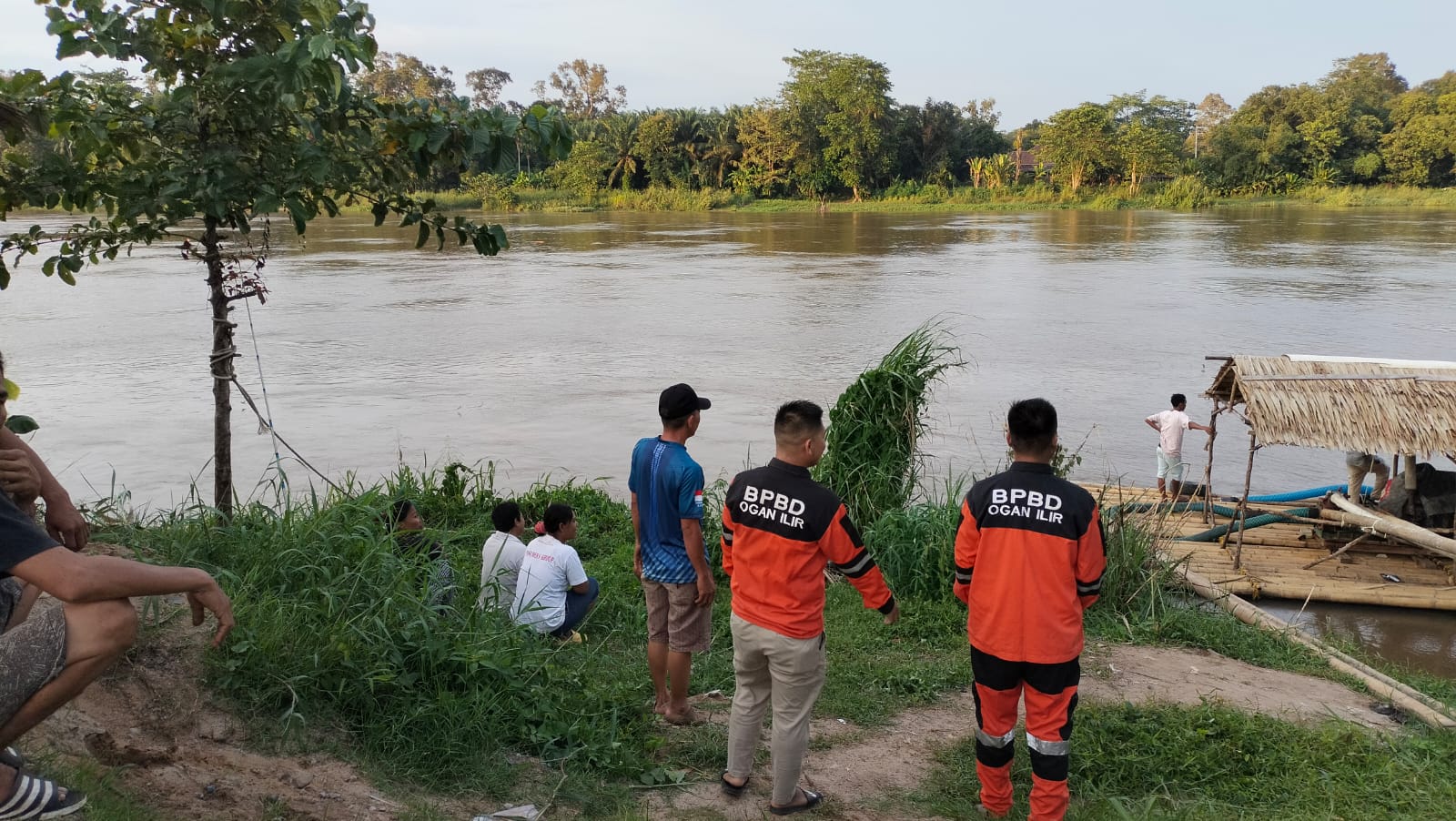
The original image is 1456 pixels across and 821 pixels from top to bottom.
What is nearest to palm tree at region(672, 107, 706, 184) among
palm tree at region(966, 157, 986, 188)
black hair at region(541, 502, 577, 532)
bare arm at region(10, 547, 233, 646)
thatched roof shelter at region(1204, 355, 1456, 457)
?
palm tree at region(966, 157, 986, 188)

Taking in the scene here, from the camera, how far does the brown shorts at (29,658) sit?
2686 mm

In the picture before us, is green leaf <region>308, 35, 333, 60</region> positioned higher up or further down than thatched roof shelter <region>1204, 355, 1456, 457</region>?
higher up

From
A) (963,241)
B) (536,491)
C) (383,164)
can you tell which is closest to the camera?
(383,164)

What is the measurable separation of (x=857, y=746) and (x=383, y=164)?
11.5 ft

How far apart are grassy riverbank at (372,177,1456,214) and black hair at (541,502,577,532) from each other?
180 ft

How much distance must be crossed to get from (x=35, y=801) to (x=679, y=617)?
100 inches

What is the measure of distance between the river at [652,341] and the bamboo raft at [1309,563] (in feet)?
7.72

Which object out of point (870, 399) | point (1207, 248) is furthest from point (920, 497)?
point (1207, 248)

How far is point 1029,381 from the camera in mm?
16969

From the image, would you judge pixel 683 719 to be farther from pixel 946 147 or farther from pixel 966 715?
pixel 946 147

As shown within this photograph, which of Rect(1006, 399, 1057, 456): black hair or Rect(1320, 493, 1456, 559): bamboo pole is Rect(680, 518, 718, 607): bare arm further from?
Rect(1320, 493, 1456, 559): bamboo pole

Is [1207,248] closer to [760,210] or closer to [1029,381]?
[1029,381]

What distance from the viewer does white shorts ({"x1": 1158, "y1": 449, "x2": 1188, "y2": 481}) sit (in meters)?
11.4

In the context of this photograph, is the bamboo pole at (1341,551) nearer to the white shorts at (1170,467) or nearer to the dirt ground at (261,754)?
the white shorts at (1170,467)
